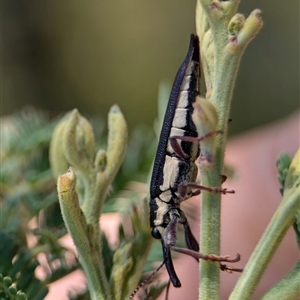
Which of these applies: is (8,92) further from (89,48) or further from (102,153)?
(102,153)

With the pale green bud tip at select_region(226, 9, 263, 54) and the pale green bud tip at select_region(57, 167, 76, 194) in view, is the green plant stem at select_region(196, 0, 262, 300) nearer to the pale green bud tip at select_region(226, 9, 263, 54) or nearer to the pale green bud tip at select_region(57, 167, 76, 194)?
the pale green bud tip at select_region(226, 9, 263, 54)

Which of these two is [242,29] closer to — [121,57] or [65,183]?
[65,183]

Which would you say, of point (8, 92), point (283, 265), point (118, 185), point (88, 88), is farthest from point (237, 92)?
point (118, 185)

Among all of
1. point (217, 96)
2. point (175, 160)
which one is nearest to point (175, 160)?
point (175, 160)

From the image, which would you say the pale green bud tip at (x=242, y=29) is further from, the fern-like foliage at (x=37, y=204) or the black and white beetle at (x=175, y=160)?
the fern-like foliage at (x=37, y=204)

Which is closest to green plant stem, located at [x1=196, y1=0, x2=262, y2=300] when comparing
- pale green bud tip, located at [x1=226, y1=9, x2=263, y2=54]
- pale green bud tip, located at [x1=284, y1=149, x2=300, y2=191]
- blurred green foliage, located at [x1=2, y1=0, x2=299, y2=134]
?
pale green bud tip, located at [x1=226, y1=9, x2=263, y2=54]
